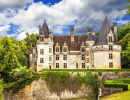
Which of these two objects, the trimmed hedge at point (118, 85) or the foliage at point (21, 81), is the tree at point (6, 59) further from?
the trimmed hedge at point (118, 85)

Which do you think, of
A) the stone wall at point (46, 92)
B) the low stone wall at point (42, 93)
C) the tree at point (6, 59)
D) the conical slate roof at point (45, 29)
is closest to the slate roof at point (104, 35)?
the stone wall at point (46, 92)

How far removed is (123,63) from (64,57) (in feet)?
56.5

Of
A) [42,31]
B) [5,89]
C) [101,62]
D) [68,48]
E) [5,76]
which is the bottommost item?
[5,89]

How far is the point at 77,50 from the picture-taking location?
A: 3969 centimetres

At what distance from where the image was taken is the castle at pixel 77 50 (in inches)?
1395

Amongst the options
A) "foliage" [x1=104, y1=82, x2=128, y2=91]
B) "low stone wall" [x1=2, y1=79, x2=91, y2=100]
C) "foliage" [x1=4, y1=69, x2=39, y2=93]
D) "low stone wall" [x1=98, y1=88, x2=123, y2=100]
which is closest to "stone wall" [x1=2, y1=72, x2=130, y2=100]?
"low stone wall" [x1=2, y1=79, x2=91, y2=100]

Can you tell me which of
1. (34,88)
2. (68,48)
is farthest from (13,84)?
(68,48)

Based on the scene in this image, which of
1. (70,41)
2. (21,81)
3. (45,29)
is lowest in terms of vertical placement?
(21,81)

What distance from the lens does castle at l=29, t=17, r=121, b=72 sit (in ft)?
116

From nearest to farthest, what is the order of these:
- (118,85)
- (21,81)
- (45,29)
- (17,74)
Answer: (118,85)
(17,74)
(21,81)
(45,29)

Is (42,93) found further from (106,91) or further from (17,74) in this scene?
(106,91)

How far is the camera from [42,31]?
38281mm

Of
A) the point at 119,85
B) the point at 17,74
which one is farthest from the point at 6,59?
the point at 119,85

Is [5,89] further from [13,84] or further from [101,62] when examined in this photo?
[101,62]
